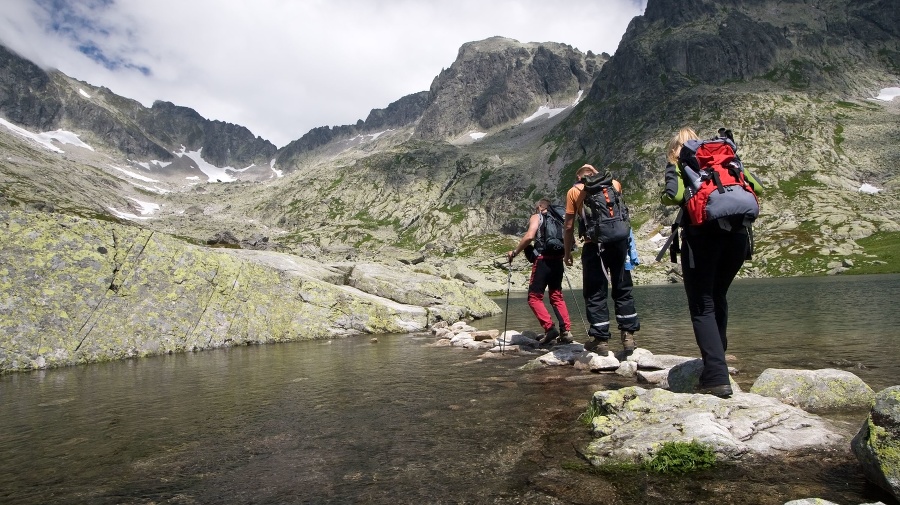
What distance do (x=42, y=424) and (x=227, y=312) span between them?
491 inches

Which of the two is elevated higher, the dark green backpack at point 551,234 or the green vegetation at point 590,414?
the dark green backpack at point 551,234

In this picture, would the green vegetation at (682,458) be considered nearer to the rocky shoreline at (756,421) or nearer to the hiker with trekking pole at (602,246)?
the rocky shoreline at (756,421)

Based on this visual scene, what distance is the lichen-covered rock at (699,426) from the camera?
4.98 meters

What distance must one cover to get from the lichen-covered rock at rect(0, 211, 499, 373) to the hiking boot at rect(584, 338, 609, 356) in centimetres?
1393

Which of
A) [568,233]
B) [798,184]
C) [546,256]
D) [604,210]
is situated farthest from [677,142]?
[798,184]

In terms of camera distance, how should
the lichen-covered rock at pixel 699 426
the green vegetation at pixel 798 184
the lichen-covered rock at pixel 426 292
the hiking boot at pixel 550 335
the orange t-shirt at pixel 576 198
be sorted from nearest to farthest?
the lichen-covered rock at pixel 699 426 → the orange t-shirt at pixel 576 198 → the hiking boot at pixel 550 335 → the lichen-covered rock at pixel 426 292 → the green vegetation at pixel 798 184

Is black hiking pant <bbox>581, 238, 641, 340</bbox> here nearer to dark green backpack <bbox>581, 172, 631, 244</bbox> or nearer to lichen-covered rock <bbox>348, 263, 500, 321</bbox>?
dark green backpack <bbox>581, 172, 631, 244</bbox>

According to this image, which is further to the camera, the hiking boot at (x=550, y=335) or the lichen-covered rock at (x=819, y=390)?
the hiking boot at (x=550, y=335)

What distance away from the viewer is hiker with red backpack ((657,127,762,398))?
251 inches

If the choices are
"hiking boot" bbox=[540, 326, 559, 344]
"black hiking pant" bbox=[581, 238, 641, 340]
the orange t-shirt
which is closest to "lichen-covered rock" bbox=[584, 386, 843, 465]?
"black hiking pant" bbox=[581, 238, 641, 340]

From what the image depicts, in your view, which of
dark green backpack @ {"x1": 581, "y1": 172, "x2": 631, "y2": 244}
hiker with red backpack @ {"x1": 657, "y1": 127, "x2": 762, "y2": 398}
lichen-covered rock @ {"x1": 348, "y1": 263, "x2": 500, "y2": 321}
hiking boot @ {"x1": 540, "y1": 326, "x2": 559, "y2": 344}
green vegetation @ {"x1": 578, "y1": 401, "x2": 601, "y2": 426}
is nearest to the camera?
green vegetation @ {"x1": 578, "y1": 401, "x2": 601, "y2": 426}

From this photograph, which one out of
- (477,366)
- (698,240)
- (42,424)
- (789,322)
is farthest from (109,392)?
(789,322)

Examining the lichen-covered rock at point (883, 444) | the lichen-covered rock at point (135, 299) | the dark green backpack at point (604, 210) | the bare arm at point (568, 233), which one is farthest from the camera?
the lichen-covered rock at point (135, 299)

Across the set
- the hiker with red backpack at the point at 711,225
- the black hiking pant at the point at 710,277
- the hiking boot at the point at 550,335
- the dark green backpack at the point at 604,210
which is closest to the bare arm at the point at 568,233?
the dark green backpack at the point at 604,210
